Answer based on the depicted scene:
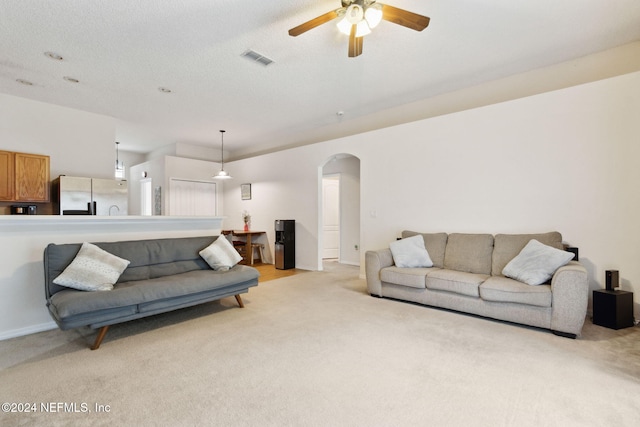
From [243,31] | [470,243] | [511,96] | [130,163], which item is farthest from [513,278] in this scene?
[130,163]

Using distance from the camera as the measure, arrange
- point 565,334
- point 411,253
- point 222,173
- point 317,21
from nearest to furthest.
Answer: point 317,21
point 565,334
point 411,253
point 222,173

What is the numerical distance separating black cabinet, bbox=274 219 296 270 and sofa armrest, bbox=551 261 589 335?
4.56 m

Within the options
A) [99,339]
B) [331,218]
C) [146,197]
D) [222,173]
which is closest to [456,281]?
[99,339]

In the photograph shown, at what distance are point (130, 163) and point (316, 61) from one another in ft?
25.4

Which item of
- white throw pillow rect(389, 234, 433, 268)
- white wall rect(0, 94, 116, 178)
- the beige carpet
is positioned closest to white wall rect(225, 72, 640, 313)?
white throw pillow rect(389, 234, 433, 268)

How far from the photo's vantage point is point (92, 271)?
279 centimetres

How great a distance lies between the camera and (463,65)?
3877mm

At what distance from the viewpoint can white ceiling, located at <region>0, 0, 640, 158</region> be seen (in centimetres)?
280

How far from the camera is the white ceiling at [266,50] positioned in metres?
2.80

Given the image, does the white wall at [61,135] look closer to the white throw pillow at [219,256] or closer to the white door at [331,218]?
the white throw pillow at [219,256]

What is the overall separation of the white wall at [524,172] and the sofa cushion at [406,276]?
3.35 ft

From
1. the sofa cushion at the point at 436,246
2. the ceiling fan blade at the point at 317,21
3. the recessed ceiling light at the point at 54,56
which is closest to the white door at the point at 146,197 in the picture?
the recessed ceiling light at the point at 54,56

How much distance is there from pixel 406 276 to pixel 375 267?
485mm

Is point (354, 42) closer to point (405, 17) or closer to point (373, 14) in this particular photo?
point (373, 14)
